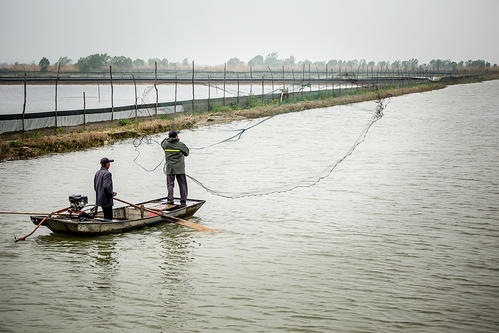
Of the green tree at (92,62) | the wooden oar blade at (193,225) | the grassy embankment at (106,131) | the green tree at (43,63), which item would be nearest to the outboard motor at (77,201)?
the wooden oar blade at (193,225)

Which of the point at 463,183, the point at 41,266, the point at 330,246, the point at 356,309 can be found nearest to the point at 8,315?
the point at 41,266

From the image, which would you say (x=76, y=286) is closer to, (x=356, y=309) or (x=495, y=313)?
(x=356, y=309)

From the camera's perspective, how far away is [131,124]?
29.5 m

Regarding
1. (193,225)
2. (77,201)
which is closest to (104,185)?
(77,201)

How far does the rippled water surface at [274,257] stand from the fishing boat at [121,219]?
0.26m

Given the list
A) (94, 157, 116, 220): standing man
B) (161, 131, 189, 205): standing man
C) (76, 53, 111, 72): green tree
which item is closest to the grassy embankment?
(161, 131, 189, 205): standing man

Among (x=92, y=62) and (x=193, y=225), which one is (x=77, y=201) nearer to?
(x=193, y=225)

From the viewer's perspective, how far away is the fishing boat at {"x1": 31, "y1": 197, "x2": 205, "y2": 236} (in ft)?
36.3

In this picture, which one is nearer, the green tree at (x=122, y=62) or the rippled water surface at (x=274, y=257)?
the rippled water surface at (x=274, y=257)

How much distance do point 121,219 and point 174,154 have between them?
185 centimetres

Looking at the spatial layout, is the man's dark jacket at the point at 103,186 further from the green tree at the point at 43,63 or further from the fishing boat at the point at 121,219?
the green tree at the point at 43,63

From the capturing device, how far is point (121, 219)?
12.1m

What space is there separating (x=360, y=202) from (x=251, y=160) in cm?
843

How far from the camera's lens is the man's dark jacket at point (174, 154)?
12375 mm
